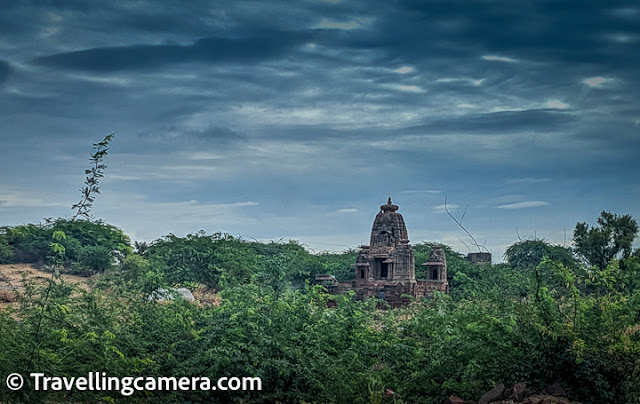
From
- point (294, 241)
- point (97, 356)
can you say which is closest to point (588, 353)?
point (97, 356)

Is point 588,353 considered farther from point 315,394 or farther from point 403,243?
point 403,243

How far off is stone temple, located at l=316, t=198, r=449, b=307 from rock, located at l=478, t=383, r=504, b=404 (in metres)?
19.1

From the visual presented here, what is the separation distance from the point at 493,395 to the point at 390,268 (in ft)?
65.9

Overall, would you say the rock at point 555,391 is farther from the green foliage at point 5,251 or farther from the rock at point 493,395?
the green foliage at point 5,251

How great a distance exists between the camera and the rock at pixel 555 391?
348 inches

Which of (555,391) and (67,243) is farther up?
(67,243)

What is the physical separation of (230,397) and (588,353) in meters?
5.50

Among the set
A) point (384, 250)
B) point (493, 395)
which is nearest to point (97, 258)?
point (384, 250)

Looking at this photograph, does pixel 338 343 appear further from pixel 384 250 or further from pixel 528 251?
pixel 528 251

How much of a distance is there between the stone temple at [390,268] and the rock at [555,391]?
1910cm

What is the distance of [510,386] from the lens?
9.41 m

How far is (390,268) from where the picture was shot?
29.0 meters

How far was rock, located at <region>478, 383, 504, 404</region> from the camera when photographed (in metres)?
8.80

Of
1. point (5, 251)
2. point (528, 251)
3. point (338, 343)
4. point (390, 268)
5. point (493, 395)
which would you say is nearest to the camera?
point (493, 395)
